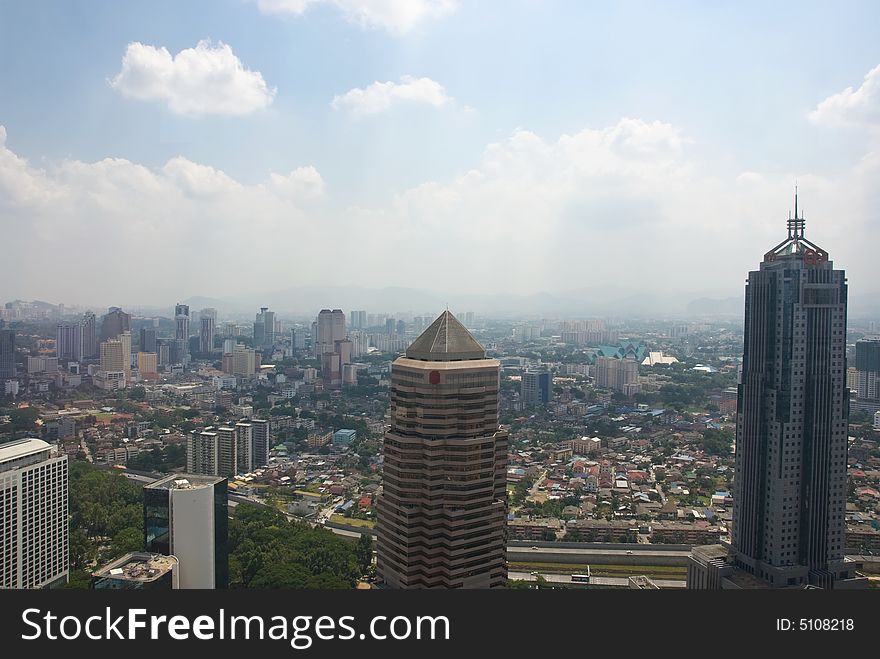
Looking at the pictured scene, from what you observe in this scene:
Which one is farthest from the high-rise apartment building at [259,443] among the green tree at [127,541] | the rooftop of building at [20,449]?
the rooftop of building at [20,449]

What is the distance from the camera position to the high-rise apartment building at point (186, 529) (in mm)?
4631

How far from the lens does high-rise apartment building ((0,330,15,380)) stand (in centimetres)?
1193

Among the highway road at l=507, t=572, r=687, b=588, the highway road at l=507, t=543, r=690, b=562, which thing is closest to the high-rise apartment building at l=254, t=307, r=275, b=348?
the highway road at l=507, t=543, r=690, b=562

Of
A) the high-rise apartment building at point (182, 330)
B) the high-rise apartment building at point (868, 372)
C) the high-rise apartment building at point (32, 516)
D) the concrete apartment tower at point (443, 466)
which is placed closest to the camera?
the concrete apartment tower at point (443, 466)

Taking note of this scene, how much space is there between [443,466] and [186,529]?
7.13 ft

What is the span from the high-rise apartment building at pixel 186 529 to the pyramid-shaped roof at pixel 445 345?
205 cm

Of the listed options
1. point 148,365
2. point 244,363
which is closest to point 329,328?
point 244,363

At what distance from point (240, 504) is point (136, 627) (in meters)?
5.82

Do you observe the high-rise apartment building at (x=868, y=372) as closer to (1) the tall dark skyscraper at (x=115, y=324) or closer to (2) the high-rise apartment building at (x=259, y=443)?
(2) the high-rise apartment building at (x=259, y=443)

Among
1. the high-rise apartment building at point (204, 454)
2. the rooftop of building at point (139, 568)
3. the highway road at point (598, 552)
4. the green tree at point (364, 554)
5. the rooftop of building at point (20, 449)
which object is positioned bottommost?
the highway road at point (598, 552)

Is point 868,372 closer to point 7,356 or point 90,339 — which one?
point 7,356

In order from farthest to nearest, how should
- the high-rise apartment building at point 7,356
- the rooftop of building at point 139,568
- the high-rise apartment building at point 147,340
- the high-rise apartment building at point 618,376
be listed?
the high-rise apartment building at point 147,340
the high-rise apartment building at point 618,376
the high-rise apartment building at point 7,356
the rooftop of building at point 139,568

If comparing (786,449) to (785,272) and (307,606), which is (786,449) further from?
(307,606)

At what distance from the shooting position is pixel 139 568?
4.01 metres
